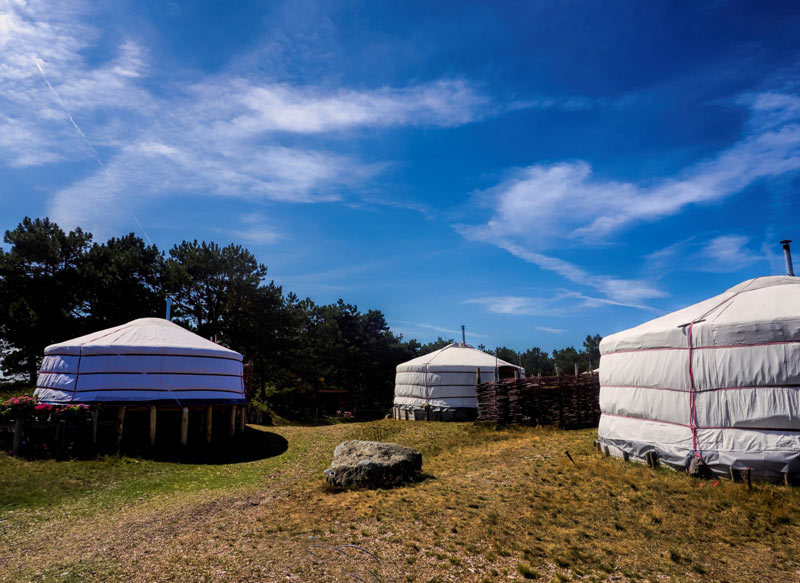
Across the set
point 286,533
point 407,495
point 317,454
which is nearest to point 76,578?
point 286,533

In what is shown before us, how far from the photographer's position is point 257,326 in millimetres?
26719

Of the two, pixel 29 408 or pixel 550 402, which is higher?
pixel 29 408

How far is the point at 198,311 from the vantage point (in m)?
27.1

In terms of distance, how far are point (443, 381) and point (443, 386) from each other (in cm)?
21

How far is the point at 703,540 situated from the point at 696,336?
12.1 ft

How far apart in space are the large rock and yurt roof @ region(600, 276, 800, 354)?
4.81 metres

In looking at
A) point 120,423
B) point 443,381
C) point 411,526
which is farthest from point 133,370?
point 443,381

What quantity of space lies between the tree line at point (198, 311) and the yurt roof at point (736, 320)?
35.0 ft

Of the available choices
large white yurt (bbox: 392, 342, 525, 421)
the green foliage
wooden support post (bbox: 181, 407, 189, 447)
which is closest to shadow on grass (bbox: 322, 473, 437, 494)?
wooden support post (bbox: 181, 407, 189, 447)

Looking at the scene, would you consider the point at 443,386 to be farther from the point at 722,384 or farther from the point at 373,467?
the point at 722,384

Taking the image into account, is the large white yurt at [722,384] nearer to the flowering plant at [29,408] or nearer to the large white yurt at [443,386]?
the large white yurt at [443,386]

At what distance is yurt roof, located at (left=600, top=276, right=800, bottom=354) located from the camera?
757 centimetres

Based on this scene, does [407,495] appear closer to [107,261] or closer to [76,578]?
[76,578]

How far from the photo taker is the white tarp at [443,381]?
19766mm
